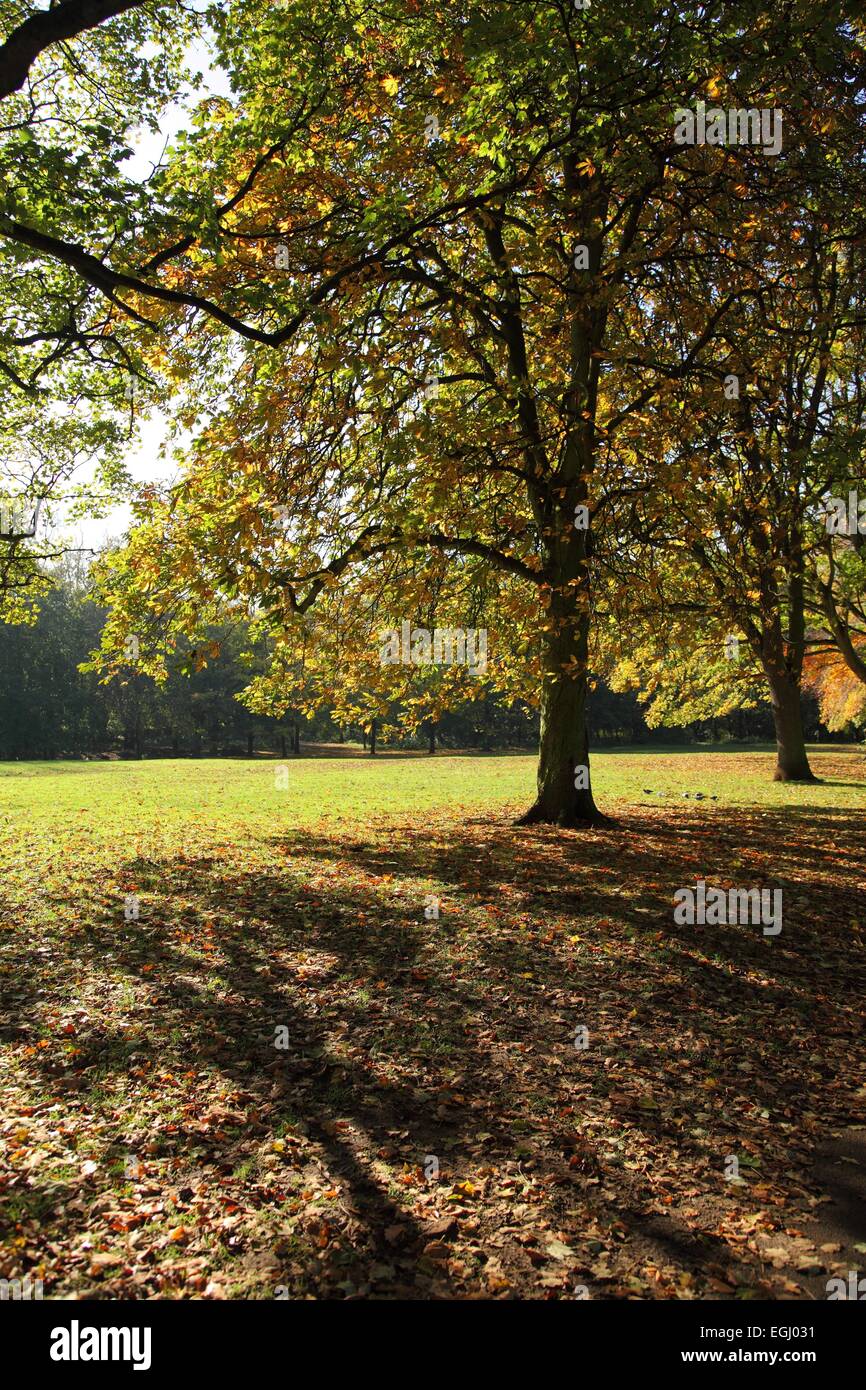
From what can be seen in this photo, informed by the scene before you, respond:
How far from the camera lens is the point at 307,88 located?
8.91 m

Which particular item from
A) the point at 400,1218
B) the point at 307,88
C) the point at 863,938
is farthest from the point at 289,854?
the point at 307,88

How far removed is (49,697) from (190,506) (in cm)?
5491

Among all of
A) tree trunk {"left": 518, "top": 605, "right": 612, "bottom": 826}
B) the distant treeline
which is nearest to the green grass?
tree trunk {"left": 518, "top": 605, "right": 612, "bottom": 826}

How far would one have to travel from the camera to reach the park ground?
3.65 meters

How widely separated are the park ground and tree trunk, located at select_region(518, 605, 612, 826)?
2.79 meters

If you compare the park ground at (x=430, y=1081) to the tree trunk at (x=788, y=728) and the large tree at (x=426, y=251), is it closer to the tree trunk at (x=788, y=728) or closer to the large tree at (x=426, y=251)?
the large tree at (x=426, y=251)

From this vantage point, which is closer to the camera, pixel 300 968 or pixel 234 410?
pixel 300 968

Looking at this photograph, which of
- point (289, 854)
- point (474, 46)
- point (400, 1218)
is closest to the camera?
point (400, 1218)

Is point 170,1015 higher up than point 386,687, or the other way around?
point 386,687

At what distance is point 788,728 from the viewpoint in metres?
24.8

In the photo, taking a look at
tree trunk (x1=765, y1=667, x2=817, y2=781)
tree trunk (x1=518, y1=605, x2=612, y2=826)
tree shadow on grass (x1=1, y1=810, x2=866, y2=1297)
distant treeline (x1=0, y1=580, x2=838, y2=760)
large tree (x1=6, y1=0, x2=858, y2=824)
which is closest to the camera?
tree shadow on grass (x1=1, y1=810, x2=866, y2=1297)

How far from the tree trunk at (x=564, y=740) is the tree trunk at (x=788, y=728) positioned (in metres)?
11.1

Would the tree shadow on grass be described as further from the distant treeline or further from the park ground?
the distant treeline

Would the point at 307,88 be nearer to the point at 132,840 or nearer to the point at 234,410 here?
the point at 234,410
